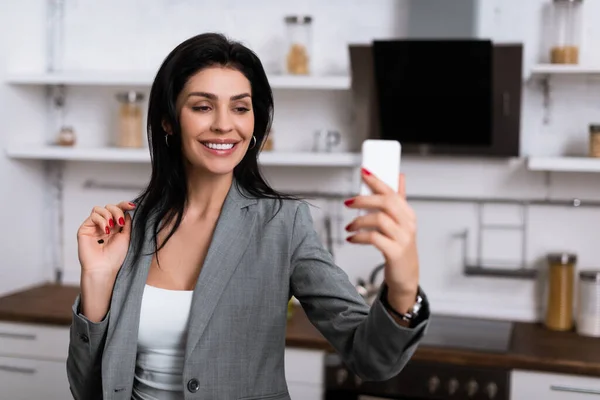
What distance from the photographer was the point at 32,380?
10.1 ft

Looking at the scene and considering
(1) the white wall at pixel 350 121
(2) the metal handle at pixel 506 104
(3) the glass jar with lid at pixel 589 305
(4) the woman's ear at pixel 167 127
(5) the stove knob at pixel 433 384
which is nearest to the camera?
(4) the woman's ear at pixel 167 127

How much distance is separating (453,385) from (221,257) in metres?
1.35

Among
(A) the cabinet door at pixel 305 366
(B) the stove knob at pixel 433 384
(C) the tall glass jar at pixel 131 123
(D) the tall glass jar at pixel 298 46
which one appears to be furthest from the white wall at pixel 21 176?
(B) the stove knob at pixel 433 384

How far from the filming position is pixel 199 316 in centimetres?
149

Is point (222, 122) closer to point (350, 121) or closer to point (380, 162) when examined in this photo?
point (380, 162)

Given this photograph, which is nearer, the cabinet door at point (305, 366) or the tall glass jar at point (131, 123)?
the cabinet door at point (305, 366)

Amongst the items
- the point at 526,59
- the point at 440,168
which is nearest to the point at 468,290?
the point at 440,168

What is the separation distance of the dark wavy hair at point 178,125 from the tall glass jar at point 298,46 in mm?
1386

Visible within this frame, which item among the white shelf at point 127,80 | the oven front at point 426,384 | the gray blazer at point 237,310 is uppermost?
the white shelf at point 127,80

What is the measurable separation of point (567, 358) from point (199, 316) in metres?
1.52

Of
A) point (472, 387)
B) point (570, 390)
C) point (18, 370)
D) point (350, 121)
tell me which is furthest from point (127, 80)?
point (570, 390)

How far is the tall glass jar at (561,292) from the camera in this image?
2.95 m

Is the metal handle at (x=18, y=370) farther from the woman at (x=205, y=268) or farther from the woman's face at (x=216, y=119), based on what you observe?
the woman's face at (x=216, y=119)

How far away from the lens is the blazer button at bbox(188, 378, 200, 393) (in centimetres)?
145
